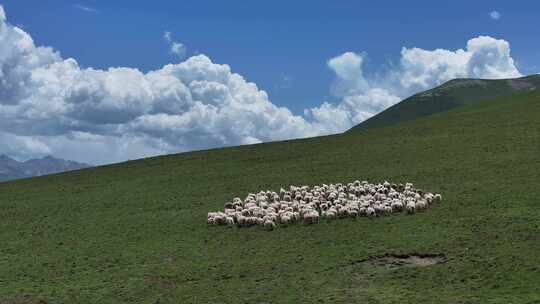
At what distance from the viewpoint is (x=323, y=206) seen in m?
34.8

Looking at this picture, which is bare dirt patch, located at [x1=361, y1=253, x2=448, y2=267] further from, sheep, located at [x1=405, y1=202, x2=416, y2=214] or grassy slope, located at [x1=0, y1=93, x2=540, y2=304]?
sheep, located at [x1=405, y1=202, x2=416, y2=214]

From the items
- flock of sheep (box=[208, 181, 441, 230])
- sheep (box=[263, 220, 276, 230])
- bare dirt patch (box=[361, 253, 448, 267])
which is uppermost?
flock of sheep (box=[208, 181, 441, 230])

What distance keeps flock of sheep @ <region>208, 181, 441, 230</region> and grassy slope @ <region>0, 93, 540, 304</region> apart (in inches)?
41.0

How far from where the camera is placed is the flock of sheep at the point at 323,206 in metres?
32.0

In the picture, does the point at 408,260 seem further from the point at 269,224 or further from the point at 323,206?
the point at 323,206

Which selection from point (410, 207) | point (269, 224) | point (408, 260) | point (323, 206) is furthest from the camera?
point (323, 206)

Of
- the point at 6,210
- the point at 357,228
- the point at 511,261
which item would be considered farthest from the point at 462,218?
the point at 6,210

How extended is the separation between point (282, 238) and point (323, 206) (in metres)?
6.55

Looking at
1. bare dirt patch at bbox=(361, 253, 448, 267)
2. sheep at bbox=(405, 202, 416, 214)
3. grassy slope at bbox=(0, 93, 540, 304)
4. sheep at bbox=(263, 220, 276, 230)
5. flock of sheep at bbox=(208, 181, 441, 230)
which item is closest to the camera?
grassy slope at bbox=(0, 93, 540, 304)

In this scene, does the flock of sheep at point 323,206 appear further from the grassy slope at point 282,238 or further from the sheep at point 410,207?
the grassy slope at point 282,238

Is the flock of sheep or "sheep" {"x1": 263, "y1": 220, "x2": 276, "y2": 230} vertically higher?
the flock of sheep

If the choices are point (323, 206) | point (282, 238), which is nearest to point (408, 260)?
point (282, 238)

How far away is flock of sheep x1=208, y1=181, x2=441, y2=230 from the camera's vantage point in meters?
32.0

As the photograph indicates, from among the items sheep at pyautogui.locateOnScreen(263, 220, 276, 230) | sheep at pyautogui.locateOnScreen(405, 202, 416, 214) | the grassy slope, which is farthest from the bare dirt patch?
sheep at pyautogui.locateOnScreen(263, 220, 276, 230)
